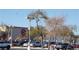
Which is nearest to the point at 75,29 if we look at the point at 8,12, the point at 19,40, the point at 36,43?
the point at 36,43

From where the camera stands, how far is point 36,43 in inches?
225

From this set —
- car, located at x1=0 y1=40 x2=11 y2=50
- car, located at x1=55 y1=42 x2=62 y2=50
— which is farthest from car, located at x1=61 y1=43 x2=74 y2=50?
car, located at x1=0 y1=40 x2=11 y2=50

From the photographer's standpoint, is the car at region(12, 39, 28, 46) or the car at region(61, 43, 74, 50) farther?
the car at region(61, 43, 74, 50)

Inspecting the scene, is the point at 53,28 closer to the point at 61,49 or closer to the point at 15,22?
the point at 61,49

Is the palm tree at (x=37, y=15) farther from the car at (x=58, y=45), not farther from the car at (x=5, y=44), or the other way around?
the car at (x=5, y=44)

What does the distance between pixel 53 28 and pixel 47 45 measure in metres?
0.64

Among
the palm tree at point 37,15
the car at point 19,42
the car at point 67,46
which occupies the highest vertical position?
the palm tree at point 37,15

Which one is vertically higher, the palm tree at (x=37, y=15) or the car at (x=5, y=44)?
Answer: the palm tree at (x=37, y=15)

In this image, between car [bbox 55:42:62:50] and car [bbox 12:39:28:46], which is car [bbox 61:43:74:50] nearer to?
car [bbox 55:42:62:50]

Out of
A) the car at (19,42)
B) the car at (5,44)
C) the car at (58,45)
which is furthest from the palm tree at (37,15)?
the car at (5,44)

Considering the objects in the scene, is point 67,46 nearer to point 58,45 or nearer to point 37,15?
point 58,45

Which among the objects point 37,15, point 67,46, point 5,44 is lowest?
point 67,46

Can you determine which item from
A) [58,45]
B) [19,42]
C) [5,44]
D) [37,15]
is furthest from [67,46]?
[5,44]

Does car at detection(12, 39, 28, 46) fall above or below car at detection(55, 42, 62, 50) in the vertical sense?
above
